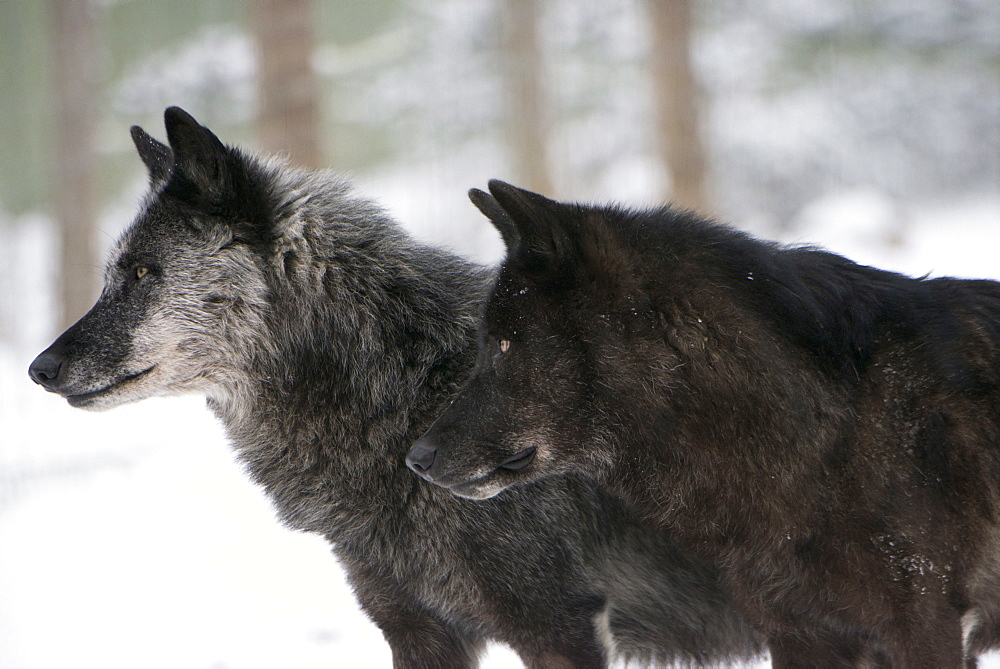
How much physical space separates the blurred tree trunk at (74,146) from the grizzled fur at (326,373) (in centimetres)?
1000

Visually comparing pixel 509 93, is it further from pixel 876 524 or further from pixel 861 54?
pixel 876 524

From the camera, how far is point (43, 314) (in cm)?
1819

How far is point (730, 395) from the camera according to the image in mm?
2783

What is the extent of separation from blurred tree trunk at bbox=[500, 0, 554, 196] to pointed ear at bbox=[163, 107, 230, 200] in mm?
11648

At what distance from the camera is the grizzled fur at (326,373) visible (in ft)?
10.4

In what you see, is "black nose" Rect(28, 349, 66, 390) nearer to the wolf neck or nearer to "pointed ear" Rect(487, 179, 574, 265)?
the wolf neck

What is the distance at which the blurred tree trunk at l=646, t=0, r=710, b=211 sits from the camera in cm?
1130

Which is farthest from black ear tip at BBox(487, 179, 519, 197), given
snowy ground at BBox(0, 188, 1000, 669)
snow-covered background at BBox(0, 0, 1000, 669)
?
snow-covered background at BBox(0, 0, 1000, 669)

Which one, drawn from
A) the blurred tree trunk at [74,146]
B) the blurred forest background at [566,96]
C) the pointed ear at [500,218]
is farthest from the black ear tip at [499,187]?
the blurred forest background at [566,96]

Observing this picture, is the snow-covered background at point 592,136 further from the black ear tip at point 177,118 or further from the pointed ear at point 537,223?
the pointed ear at point 537,223

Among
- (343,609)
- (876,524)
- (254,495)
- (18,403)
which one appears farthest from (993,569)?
(18,403)

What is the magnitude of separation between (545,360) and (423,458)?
0.47 m

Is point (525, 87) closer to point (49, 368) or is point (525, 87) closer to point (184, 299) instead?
point (184, 299)

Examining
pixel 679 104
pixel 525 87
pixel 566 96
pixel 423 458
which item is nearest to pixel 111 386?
pixel 423 458
